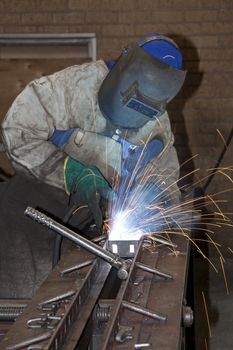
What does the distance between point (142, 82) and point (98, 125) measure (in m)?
0.43

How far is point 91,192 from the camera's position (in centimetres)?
272

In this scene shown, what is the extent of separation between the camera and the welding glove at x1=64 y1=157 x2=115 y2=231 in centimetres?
267

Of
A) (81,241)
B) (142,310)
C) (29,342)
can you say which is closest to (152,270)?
(81,241)

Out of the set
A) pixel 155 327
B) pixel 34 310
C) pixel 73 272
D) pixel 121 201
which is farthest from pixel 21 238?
pixel 155 327

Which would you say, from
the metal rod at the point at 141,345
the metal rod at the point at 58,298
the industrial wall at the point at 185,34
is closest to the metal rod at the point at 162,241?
the metal rod at the point at 58,298

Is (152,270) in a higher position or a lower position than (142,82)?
lower

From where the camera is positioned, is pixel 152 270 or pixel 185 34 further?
pixel 185 34

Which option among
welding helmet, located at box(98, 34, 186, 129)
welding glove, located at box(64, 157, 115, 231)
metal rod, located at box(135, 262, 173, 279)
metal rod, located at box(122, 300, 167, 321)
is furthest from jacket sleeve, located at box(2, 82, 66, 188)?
metal rod, located at box(122, 300, 167, 321)

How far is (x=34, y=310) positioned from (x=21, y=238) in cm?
135

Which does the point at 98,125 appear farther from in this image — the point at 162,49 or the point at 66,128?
the point at 162,49

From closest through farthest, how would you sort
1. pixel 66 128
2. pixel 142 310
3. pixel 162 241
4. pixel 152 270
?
pixel 142 310, pixel 152 270, pixel 162 241, pixel 66 128

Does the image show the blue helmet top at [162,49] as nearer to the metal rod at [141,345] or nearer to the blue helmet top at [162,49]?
the blue helmet top at [162,49]

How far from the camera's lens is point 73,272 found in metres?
2.34

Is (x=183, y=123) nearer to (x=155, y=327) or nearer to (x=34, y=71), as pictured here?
(x=34, y=71)
